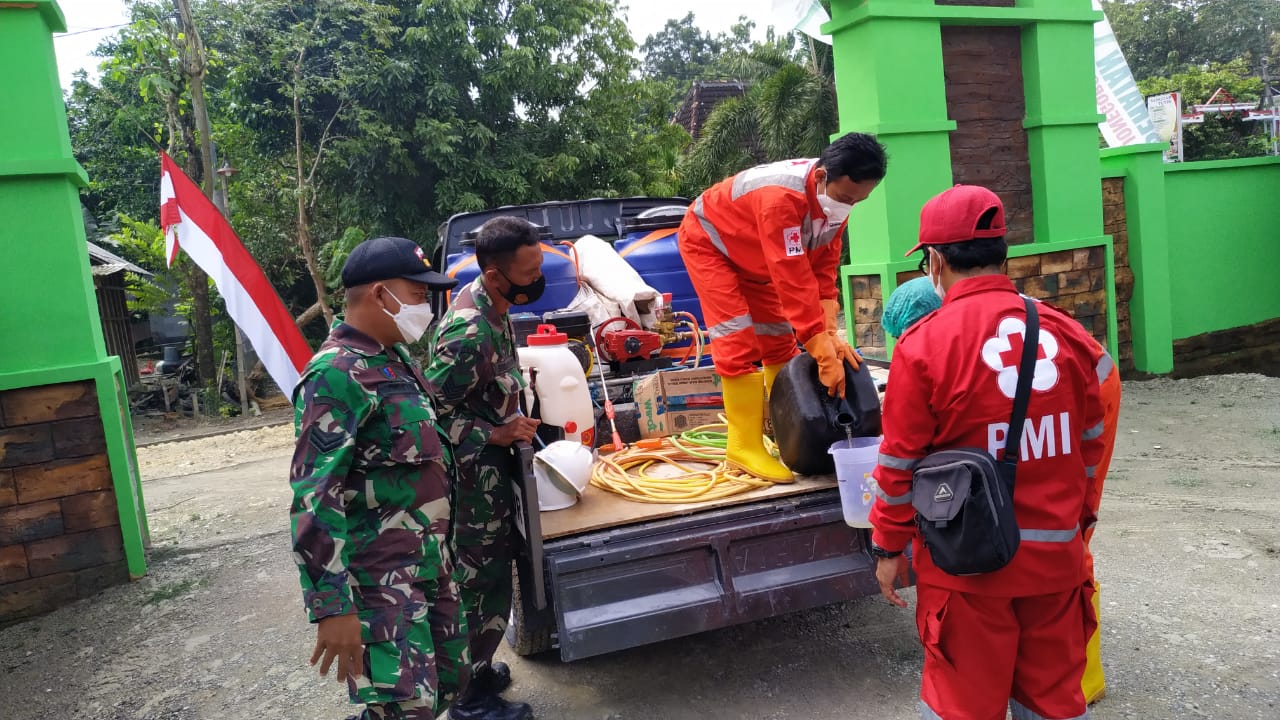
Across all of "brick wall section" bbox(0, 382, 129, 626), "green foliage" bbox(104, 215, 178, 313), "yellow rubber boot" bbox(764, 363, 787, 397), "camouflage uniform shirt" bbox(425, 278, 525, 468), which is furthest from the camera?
"green foliage" bbox(104, 215, 178, 313)

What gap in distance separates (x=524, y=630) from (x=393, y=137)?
1128cm

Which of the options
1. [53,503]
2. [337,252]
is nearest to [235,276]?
[53,503]

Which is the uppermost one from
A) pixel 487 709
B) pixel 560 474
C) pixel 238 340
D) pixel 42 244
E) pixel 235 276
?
pixel 42 244

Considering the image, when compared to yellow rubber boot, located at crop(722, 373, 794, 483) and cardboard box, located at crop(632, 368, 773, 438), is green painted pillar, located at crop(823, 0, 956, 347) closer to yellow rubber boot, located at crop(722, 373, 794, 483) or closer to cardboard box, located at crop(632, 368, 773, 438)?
cardboard box, located at crop(632, 368, 773, 438)

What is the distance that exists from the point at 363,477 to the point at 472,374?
29.2 inches

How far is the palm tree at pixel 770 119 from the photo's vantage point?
16797 mm

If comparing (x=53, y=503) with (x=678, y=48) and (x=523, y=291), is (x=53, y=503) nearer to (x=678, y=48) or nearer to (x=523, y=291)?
(x=523, y=291)

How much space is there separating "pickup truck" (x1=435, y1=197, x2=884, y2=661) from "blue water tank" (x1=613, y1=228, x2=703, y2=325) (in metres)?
2.43

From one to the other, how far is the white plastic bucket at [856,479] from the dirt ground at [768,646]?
72cm

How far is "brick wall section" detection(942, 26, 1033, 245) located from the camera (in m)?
7.25

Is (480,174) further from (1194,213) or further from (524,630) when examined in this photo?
(524,630)

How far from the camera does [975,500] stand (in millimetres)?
1923

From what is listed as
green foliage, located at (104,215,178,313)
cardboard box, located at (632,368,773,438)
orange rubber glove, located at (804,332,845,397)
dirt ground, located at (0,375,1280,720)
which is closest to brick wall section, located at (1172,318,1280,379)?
dirt ground, located at (0,375,1280,720)

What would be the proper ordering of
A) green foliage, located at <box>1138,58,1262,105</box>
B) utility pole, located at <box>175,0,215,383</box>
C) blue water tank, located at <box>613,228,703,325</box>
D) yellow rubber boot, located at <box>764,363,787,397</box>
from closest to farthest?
yellow rubber boot, located at <box>764,363,787,397</box> → blue water tank, located at <box>613,228,703,325</box> → utility pole, located at <box>175,0,215,383</box> → green foliage, located at <box>1138,58,1262,105</box>
